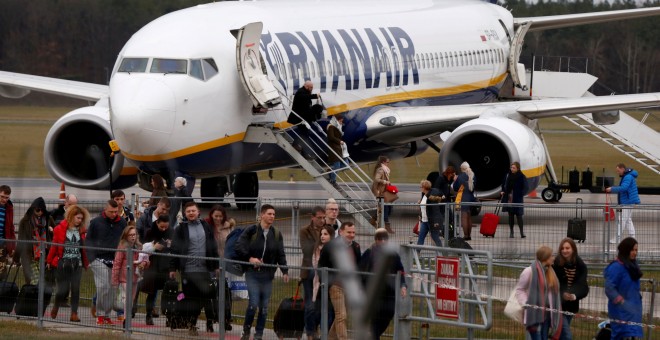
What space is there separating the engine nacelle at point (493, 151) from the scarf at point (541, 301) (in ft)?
45.1

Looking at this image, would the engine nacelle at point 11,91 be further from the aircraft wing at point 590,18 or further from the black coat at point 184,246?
the black coat at point 184,246

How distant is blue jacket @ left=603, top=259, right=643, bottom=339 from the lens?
14.1m

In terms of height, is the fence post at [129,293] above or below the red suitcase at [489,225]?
below

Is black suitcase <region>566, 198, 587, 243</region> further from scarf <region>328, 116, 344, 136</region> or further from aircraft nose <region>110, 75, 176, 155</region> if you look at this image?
aircraft nose <region>110, 75, 176, 155</region>

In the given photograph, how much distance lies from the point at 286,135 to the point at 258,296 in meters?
10.3

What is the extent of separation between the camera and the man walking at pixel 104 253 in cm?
1630

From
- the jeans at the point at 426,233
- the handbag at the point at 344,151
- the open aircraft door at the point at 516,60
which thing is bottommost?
the jeans at the point at 426,233

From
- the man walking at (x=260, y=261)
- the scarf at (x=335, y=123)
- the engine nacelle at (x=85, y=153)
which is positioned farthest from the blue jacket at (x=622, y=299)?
the engine nacelle at (x=85, y=153)

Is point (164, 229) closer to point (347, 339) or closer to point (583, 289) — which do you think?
point (347, 339)

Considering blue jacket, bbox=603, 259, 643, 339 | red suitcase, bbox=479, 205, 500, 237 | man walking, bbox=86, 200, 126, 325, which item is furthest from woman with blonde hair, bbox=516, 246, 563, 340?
red suitcase, bbox=479, 205, 500, 237

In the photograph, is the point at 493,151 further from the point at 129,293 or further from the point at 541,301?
the point at 541,301

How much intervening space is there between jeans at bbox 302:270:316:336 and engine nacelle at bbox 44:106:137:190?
517 inches

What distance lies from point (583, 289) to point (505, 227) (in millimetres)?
7649

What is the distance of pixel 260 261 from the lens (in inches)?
611
